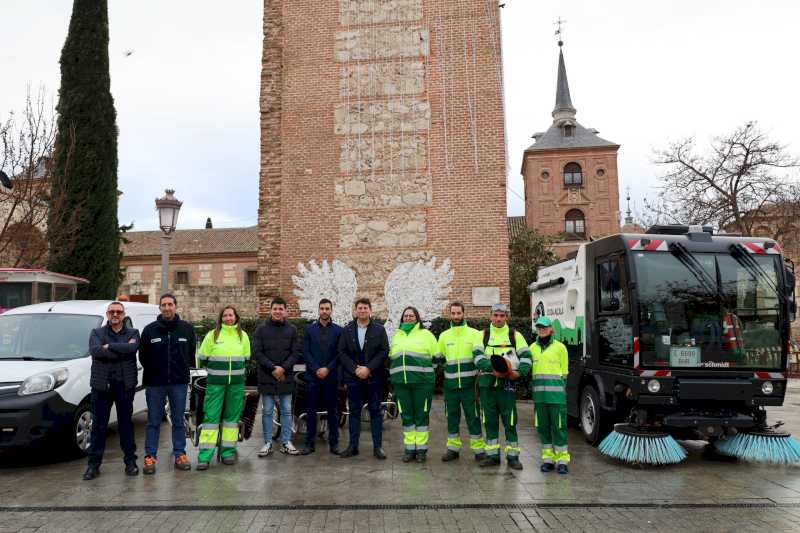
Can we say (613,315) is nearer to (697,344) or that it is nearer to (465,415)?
(697,344)

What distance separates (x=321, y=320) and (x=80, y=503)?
3049 mm

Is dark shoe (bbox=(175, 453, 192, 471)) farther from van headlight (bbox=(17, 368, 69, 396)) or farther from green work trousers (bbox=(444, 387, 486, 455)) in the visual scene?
green work trousers (bbox=(444, 387, 486, 455))

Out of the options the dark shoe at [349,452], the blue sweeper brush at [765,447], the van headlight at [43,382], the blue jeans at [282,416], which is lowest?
the dark shoe at [349,452]

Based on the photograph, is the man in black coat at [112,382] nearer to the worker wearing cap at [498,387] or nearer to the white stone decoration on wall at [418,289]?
the worker wearing cap at [498,387]

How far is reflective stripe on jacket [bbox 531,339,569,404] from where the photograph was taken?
6.31 m

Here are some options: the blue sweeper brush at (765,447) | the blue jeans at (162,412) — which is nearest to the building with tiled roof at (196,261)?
the blue jeans at (162,412)

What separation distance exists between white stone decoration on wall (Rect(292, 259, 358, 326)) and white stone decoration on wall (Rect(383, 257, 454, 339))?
855 millimetres

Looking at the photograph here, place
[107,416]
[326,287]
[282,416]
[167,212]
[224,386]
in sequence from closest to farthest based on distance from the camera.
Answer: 1. [107,416]
2. [224,386]
3. [282,416]
4. [167,212]
5. [326,287]

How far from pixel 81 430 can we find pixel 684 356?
6.78m

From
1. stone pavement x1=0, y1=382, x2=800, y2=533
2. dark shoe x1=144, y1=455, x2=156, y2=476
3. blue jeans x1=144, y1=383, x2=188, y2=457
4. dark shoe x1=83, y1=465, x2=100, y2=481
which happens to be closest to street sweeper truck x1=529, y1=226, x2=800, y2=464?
stone pavement x1=0, y1=382, x2=800, y2=533

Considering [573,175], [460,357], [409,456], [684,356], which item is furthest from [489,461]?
[573,175]

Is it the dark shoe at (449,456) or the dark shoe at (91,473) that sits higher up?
the dark shoe at (91,473)

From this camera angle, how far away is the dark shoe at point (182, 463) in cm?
640

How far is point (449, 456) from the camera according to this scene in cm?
680
